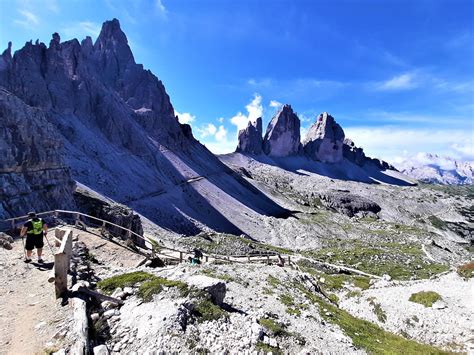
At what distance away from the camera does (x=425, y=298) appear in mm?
29578

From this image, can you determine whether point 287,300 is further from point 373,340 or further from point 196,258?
point 196,258

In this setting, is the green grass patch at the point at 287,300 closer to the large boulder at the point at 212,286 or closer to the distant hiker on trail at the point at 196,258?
the large boulder at the point at 212,286

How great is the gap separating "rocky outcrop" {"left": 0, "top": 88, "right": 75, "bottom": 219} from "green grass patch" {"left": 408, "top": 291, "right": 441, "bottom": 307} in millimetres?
37168

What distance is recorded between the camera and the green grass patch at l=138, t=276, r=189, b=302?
50.1ft

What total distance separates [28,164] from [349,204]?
568 ft

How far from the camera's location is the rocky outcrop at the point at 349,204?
180250 mm

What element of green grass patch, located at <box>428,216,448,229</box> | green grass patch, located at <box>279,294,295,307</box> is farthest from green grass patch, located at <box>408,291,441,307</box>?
green grass patch, located at <box>428,216,448,229</box>

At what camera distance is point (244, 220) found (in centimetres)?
11000

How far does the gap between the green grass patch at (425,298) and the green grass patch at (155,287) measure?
23.0 meters

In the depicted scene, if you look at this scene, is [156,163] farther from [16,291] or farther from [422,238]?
[16,291]

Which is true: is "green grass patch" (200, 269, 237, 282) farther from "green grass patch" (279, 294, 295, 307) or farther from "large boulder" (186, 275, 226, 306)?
"large boulder" (186, 275, 226, 306)

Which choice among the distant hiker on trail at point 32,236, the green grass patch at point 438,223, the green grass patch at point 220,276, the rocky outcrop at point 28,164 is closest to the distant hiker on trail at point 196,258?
the green grass patch at point 220,276

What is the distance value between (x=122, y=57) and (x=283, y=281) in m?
170

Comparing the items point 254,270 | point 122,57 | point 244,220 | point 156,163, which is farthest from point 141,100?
point 254,270
